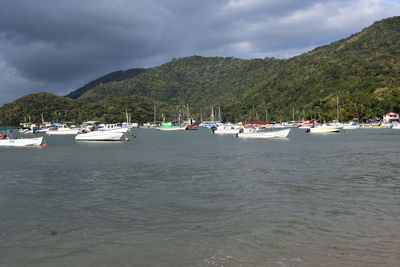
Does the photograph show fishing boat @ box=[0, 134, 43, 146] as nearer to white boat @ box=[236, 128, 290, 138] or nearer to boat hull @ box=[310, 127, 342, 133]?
white boat @ box=[236, 128, 290, 138]

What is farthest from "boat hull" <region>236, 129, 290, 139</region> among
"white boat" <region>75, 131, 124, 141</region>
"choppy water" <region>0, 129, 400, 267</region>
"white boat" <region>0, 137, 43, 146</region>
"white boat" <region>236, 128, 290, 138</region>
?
"choppy water" <region>0, 129, 400, 267</region>

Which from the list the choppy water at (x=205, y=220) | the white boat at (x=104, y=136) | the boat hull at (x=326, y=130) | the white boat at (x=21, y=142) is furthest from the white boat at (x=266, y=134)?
the choppy water at (x=205, y=220)

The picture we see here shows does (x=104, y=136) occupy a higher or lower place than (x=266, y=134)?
higher

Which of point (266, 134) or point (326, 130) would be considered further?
point (326, 130)

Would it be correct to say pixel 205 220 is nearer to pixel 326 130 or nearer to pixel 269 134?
pixel 269 134

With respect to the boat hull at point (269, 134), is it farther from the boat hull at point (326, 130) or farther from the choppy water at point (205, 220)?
the choppy water at point (205, 220)

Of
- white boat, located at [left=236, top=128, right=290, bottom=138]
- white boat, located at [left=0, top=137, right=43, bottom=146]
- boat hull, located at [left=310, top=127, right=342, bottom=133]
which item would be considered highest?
white boat, located at [left=0, top=137, right=43, bottom=146]

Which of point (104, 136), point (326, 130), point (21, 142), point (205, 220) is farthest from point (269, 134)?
point (205, 220)

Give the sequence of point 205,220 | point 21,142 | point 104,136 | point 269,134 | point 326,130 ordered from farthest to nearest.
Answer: point 326,130
point 104,136
point 269,134
point 21,142
point 205,220

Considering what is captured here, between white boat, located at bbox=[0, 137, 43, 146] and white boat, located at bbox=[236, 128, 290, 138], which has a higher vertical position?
white boat, located at bbox=[0, 137, 43, 146]

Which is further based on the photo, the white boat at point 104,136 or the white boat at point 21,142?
the white boat at point 104,136

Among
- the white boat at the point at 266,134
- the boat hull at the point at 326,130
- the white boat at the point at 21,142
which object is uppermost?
the white boat at the point at 21,142

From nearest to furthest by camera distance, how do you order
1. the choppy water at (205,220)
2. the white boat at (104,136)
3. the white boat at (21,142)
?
the choppy water at (205,220) < the white boat at (21,142) < the white boat at (104,136)

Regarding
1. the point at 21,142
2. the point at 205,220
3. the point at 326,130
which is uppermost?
the point at 21,142
